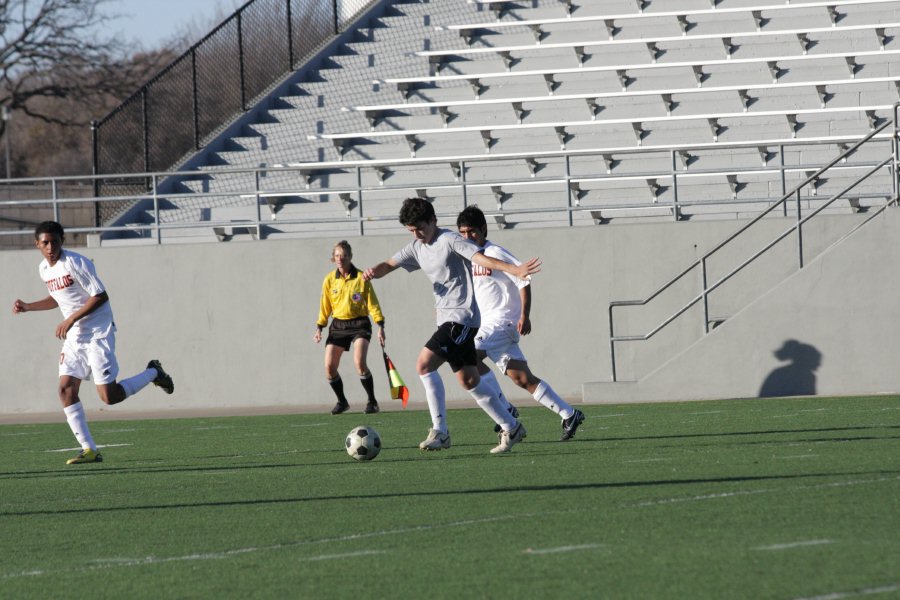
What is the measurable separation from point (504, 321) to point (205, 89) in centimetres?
1416

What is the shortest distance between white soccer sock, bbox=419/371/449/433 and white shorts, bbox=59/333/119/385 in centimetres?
258

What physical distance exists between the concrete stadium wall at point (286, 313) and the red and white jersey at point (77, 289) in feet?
23.8

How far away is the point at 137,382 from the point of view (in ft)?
39.5

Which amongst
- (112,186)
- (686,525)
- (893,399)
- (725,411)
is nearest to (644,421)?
(725,411)

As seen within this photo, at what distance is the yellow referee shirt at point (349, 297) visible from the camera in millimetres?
17375

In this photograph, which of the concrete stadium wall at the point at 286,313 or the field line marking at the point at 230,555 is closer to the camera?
the field line marking at the point at 230,555

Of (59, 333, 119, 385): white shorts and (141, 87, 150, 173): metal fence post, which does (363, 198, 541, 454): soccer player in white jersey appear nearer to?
(59, 333, 119, 385): white shorts

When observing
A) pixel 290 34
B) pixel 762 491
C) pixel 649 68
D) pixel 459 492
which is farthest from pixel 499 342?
pixel 290 34

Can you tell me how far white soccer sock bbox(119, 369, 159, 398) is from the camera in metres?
11.8

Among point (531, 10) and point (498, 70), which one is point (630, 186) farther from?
point (531, 10)

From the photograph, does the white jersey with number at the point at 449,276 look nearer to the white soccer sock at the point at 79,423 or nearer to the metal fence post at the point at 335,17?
the white soccer sock at the point at 79,423

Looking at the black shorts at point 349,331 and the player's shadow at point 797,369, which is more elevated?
the black shorts at point 349,331

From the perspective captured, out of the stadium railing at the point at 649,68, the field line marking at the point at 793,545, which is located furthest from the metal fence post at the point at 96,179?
the field line marking at the point at 793,545

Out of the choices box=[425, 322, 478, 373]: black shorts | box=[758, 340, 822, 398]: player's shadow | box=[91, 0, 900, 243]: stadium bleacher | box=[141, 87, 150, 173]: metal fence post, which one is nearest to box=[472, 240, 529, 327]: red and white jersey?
box=[425, 322, 478, 373]: black shorts
